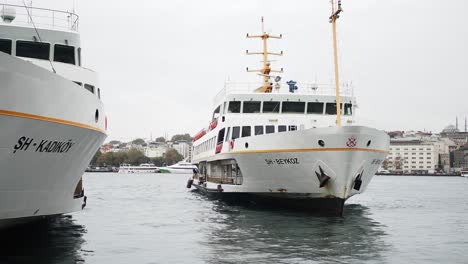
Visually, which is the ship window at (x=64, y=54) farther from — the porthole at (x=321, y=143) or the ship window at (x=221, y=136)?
the ship window at (x=221, y=136)

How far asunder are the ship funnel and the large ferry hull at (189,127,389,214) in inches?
467

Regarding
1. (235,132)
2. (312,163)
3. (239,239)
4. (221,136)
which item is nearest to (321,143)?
(312,163)

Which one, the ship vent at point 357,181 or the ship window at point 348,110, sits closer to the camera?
the ship vent at point 357,181

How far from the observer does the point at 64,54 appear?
17828mm

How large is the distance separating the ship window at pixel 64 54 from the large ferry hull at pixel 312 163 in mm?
9879

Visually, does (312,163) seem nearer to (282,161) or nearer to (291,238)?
(282,161)

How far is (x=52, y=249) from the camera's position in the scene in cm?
1516

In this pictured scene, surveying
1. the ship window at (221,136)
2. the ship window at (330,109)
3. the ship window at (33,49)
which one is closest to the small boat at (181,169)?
the ship window at (221,136)

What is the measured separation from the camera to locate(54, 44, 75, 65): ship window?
57.9ft

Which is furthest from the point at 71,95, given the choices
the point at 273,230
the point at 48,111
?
the point at 273,230

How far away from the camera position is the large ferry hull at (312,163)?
22.2 m

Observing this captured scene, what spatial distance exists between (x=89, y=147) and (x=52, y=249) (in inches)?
120

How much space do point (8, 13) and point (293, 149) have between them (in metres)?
12.3

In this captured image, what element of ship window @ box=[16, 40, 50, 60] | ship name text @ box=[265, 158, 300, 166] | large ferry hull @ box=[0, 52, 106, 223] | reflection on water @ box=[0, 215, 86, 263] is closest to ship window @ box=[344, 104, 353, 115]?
ship name text @ box=[265, 158, 300, 166]
